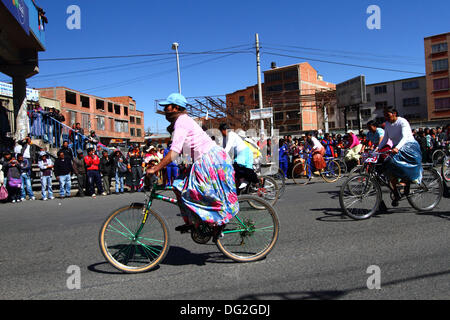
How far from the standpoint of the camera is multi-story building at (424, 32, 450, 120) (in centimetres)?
5344

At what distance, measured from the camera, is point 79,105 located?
194ft

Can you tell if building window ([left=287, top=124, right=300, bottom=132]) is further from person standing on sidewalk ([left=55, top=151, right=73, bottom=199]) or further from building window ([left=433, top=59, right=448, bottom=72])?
person standing on sidewalk ([left=55, top=151, right=73, bottom=199])

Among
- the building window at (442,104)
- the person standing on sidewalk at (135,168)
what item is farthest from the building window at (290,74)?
the person standing on sidewalk at (135,168)

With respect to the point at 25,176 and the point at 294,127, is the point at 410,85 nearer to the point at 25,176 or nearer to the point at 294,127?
the point at 294,127

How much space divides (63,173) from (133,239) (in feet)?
33.5

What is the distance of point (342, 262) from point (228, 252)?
51.6 inches

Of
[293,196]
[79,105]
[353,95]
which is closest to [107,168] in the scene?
[293,196]

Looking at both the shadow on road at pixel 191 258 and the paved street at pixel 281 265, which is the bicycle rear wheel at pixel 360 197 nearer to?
the paved street at pixel 281 265

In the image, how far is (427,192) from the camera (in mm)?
6570

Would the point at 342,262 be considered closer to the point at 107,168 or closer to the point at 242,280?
the point at 242,280

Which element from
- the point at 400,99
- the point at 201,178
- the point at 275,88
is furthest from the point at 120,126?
the point at 201,178

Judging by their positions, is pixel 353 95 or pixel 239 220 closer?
pixel 239 220

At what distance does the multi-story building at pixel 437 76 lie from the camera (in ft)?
175
